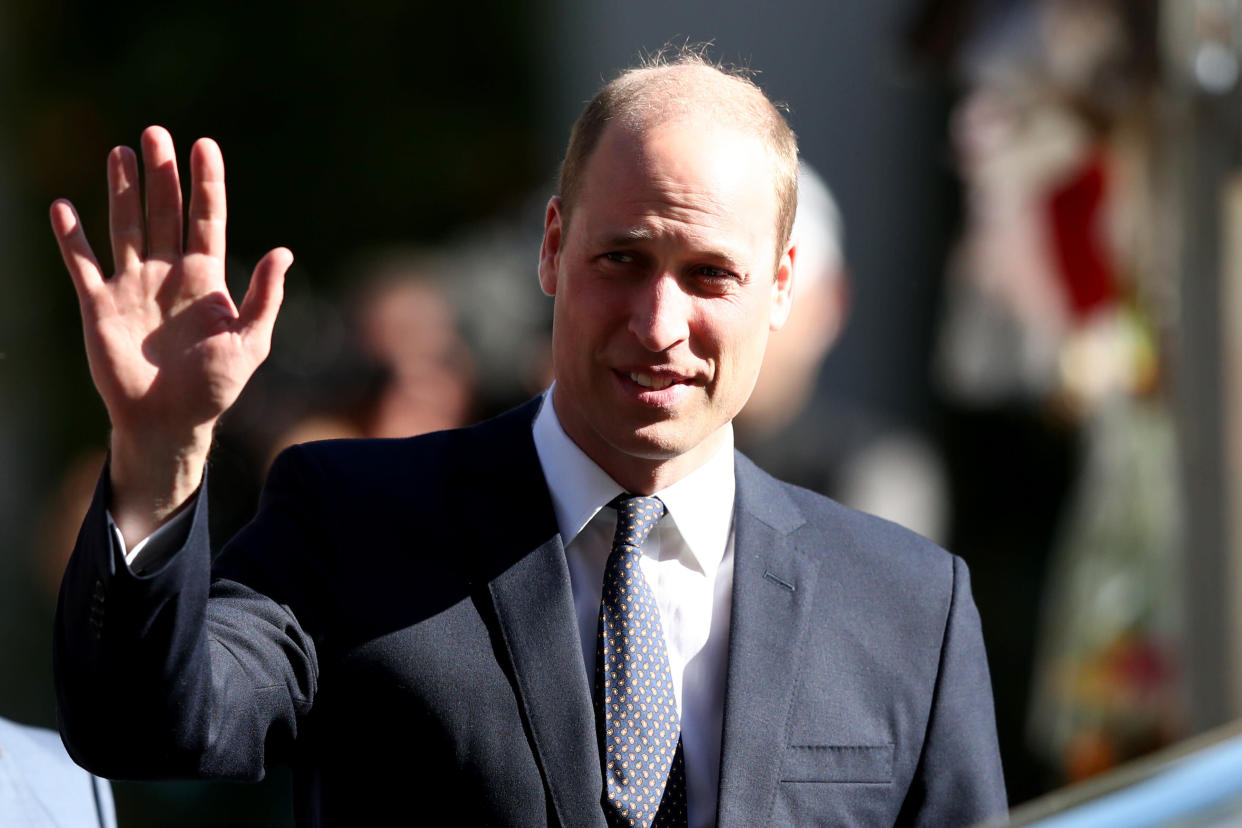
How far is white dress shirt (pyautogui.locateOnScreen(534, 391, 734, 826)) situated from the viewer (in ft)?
7.12

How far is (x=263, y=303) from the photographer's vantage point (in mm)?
1860

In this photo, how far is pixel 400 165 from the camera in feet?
24.4

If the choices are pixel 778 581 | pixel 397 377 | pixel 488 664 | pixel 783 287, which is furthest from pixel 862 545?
pixel 397 377

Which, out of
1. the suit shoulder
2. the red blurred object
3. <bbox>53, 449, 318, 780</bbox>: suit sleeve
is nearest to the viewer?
<bbox>53, 449, 318, 780</bbox>: suit sleeve

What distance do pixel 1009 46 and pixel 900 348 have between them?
197 cm

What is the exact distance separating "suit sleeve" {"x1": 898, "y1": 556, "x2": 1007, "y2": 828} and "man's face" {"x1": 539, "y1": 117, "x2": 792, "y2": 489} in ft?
1.63

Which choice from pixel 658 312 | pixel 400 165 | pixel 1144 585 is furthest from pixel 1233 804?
pixel 400 165


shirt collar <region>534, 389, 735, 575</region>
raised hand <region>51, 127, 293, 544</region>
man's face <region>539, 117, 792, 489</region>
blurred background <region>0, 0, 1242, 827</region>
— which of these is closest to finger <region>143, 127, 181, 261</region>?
raised hand <region>51, 127, 293, 544</region>

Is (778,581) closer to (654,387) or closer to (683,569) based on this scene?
(683,569)

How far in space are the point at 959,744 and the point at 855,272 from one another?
16.2 feet

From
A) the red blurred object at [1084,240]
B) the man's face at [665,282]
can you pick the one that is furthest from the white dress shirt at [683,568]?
the red blurred object at [1084,240]

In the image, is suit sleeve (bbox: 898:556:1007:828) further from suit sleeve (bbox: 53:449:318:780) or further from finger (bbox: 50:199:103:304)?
finger (bbox: 50:199:103:304)

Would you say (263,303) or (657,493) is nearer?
(263,303)

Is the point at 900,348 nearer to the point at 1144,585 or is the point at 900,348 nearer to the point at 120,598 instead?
the point at 1144,585
